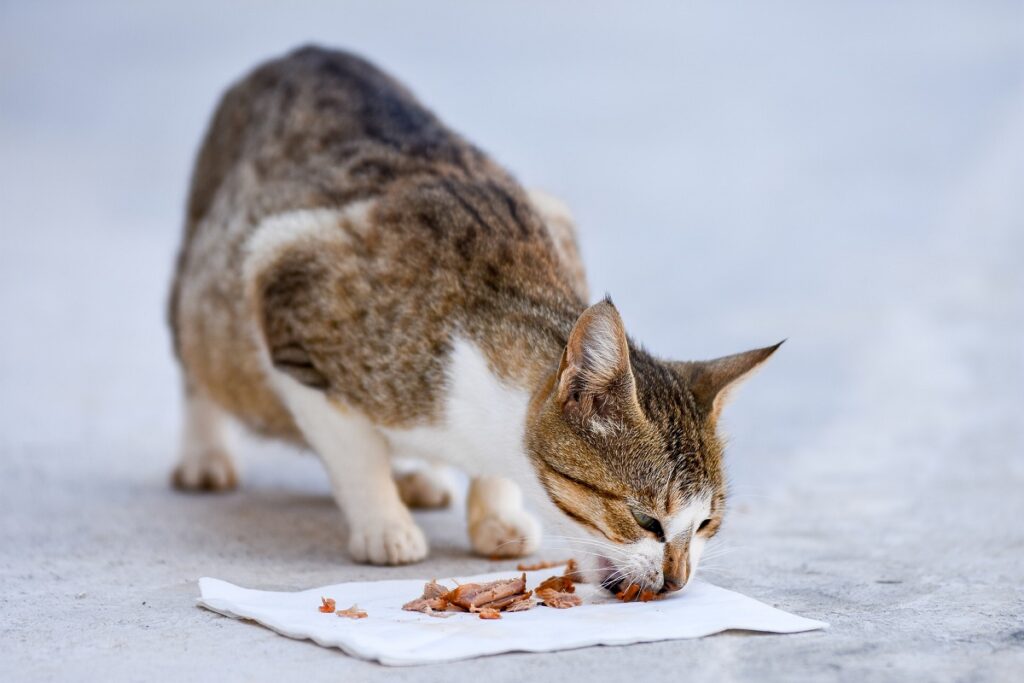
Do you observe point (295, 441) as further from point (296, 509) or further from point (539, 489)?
point (539, 489)

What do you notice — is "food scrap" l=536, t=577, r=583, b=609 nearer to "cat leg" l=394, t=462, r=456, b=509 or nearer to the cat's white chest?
the cat's white chest

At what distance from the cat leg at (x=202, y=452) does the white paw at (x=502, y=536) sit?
115 centimetres

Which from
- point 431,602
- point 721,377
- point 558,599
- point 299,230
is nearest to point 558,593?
point 558,599

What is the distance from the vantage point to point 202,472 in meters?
3.62

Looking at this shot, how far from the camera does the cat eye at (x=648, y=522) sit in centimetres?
215

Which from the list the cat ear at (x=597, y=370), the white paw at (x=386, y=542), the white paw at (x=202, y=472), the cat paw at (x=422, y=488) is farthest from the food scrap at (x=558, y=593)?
the white paw at (x=202, y=472)

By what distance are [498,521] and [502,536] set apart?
38mm

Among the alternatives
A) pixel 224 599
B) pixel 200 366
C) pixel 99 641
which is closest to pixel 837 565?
pixel 224 599

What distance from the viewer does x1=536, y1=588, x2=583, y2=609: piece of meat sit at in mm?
2188

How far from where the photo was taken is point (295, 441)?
3225 millimetres

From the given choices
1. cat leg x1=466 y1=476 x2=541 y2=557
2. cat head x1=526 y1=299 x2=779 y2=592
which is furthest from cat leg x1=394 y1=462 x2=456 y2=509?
cat head x1=526 y1=299 x2=779 y2=592

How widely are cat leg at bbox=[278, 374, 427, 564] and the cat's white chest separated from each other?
19cm

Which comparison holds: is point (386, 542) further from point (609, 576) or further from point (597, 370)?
point (597, 370)

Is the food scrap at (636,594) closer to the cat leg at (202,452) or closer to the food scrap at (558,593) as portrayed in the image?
the food scrap at (558,593)
